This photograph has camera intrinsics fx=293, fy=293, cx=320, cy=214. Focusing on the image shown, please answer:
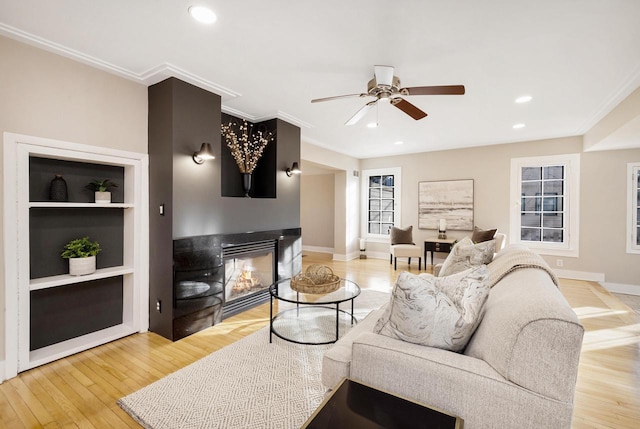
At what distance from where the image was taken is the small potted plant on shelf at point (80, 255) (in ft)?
8.30

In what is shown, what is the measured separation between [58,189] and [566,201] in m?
7.14

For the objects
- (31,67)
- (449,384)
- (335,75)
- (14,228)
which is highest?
(335,75)

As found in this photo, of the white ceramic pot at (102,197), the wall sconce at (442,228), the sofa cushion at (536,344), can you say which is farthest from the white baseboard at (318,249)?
the sofa cushion at (536,344)

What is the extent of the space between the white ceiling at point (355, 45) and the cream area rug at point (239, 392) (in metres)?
2.57

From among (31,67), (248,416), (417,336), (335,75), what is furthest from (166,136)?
(417,336)

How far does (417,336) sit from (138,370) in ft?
7.28

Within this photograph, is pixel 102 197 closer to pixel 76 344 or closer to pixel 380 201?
pixel 76 344

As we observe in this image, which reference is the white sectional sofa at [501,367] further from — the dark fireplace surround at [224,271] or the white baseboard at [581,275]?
the white baseboard at [581,275]

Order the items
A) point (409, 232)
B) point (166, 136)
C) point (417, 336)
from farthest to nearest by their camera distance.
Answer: point (409, 232), point (166, 136), point (417, 336)

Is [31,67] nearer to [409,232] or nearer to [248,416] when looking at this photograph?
[248,416]

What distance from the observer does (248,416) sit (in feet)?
5.88

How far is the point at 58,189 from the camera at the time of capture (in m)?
2.49

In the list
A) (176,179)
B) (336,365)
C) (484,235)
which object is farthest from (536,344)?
(484,235)

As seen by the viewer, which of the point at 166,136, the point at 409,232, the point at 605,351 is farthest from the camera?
the point at 409,232
